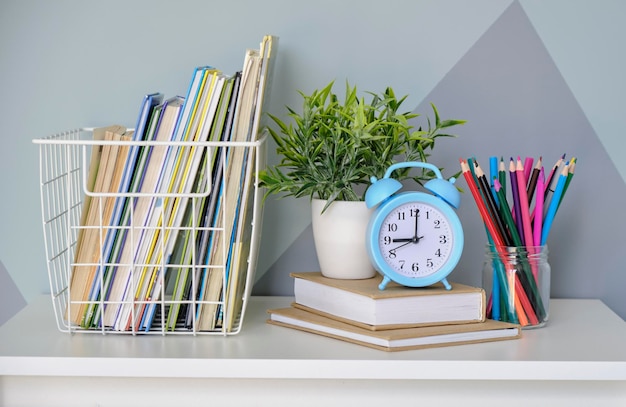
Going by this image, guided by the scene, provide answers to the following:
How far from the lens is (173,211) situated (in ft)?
3.47

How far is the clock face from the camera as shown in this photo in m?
1.06

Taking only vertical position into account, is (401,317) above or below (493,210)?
below

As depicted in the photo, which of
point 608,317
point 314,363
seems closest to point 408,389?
point 314,363

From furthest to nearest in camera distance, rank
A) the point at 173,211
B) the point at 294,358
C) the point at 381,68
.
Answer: the point at 381,68, the point at 173,211, the point at 294,358

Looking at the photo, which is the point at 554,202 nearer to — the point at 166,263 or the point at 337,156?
the point at 337,156

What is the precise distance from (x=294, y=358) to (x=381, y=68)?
55 cm

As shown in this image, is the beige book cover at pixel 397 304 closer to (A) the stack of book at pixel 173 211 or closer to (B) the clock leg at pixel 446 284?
(B) the clock leg at pixel 446 284

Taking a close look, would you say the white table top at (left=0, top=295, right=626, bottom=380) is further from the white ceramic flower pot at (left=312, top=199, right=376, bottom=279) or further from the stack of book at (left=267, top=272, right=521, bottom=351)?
the white ceramic flower pot at (left=312, top=199, right=376, bottom=279)

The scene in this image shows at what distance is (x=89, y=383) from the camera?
99 cm

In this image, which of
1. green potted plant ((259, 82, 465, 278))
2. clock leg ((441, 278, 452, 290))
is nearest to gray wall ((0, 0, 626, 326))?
green potted plant ((259, 82, 465, 278))

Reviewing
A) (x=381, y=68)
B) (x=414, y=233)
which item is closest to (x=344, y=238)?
(x=414, y=233)

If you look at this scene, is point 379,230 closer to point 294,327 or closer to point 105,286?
point 294,327

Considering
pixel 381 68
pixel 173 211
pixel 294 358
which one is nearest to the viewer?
pixel 294 358

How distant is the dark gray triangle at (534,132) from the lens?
4.24 feet
